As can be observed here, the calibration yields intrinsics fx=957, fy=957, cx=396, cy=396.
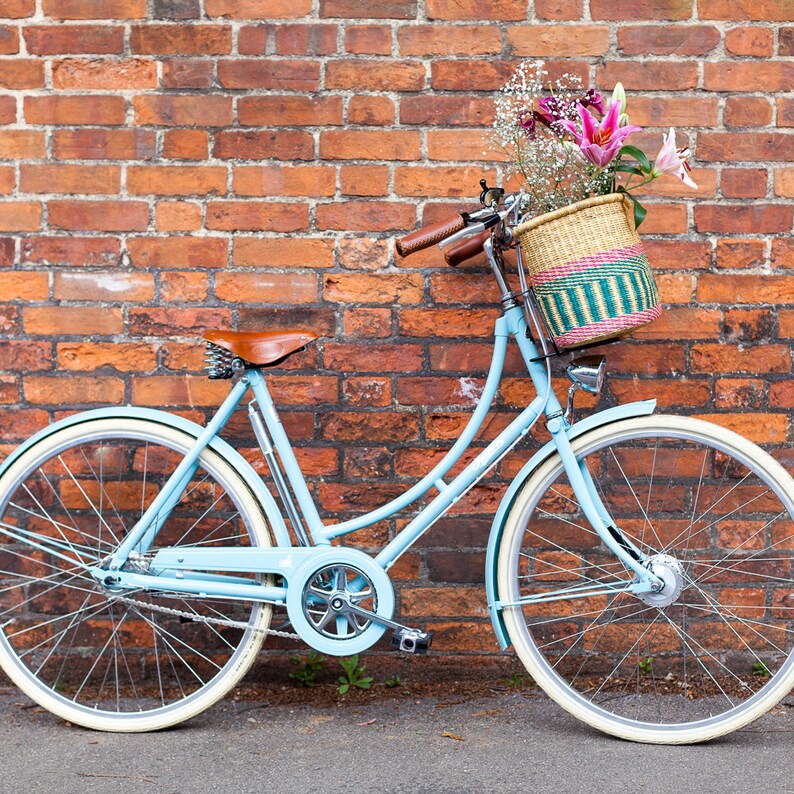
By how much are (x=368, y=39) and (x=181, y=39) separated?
54cm

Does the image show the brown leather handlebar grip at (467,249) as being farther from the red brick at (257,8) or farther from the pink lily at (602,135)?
the red brick at (257,8)

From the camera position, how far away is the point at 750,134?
2.77 metres

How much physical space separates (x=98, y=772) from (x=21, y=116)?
1.81 metres

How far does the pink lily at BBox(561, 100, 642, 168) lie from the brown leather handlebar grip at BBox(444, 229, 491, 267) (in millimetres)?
357

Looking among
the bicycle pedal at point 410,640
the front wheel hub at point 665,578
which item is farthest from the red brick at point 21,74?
the front wheel hub at point 665,578

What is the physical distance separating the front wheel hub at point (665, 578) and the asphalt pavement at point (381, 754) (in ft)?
1.25

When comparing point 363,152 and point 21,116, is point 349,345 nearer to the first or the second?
→ point 363,152

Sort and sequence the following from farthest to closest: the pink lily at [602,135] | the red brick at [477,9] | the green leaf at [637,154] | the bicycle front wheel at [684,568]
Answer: the bicycle front wheel at [684,568] → the red brick at [477,9] → the green leaf at [637,154] → the pink lily at [602,135]

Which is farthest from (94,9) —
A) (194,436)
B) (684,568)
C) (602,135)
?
(684,568)

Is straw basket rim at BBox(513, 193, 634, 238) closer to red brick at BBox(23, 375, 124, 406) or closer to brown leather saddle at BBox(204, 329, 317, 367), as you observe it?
brown leather saddle at BBox(204, 329, 317, 367)

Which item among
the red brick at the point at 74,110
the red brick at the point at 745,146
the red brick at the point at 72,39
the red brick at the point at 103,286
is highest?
the red brick at the point at 72,39

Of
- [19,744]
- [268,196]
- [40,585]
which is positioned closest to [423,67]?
[268,196]

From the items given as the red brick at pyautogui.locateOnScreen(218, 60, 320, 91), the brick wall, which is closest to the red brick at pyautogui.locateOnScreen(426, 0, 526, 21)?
the brick wall

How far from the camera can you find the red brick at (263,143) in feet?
9.05
